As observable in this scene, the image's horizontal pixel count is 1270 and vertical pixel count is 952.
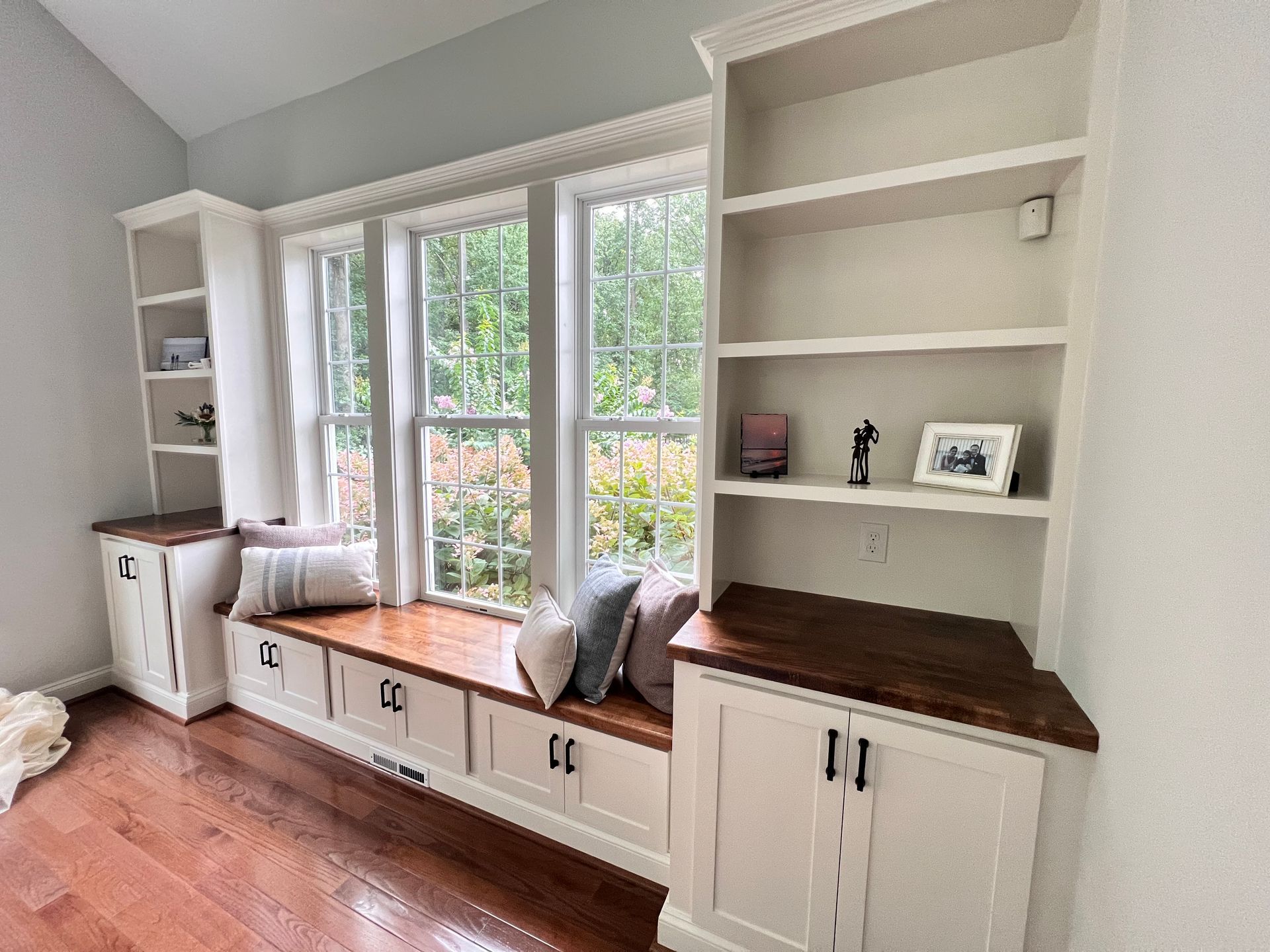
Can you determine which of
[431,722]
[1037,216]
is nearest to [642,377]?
[1037,216]

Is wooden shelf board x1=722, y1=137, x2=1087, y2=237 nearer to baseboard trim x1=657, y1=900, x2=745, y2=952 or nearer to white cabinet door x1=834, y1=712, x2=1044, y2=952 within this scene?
white cabinet door x1=834, y1=712, x2=1044, y2=952

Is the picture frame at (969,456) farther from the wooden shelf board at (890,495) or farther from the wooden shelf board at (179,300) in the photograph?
the wooden shelf board at (179,300)

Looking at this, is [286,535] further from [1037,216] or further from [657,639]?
[1037,216]

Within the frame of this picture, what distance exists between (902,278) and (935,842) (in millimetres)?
1405

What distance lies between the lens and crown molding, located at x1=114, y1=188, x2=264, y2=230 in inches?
95.7

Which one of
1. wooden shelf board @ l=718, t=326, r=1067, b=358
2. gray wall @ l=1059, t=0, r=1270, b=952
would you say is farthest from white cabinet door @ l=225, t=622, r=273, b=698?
gray wall @ l=1059, t=0, r=1270, b=952

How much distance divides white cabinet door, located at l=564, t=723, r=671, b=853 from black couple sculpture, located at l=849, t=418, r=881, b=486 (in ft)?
3.20

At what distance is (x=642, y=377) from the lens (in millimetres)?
2031

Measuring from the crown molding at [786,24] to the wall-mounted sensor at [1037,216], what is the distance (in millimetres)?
509

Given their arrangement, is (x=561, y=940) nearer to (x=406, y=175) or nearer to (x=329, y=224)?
(x=406, y=175)

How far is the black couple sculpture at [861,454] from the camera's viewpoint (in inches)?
59.2

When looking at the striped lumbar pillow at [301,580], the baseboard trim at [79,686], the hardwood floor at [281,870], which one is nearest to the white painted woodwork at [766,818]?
the hardwood floor at [281,870]

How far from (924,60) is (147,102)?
373 centimetres

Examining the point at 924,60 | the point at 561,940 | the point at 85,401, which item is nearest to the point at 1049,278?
the point at 924,60
